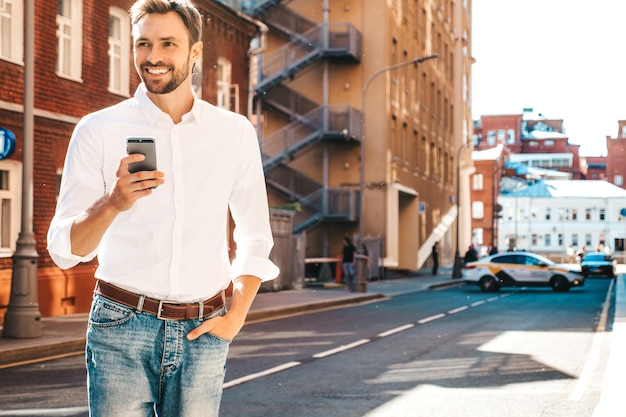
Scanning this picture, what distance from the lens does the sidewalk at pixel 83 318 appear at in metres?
11.9

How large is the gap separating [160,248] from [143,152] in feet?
1.26

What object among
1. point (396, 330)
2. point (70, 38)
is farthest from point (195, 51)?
point (70, 38)

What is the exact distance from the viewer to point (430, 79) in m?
54.4

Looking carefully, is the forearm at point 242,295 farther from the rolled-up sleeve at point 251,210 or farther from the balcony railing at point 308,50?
the balcony railing at point 308,50

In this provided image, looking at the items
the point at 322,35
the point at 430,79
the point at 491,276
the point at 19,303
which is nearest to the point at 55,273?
the point at 19,303

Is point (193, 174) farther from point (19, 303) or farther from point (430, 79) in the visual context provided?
point (430, 79)

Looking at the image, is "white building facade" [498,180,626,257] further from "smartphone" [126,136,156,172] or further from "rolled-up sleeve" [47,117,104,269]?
"smartphone" [126,136,156,172]

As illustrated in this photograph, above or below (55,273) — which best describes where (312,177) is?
above

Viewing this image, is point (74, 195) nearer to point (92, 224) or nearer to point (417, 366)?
point (92, 224)

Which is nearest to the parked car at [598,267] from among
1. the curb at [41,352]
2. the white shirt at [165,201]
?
the curb at [41,352]

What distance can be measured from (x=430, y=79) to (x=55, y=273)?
129 ft

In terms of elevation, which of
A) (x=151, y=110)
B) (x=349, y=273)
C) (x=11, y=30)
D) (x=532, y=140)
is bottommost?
(x=349, y=273)

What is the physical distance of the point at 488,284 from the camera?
3300 cm

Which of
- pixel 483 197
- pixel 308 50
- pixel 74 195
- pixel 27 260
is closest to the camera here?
pixel 74 195
